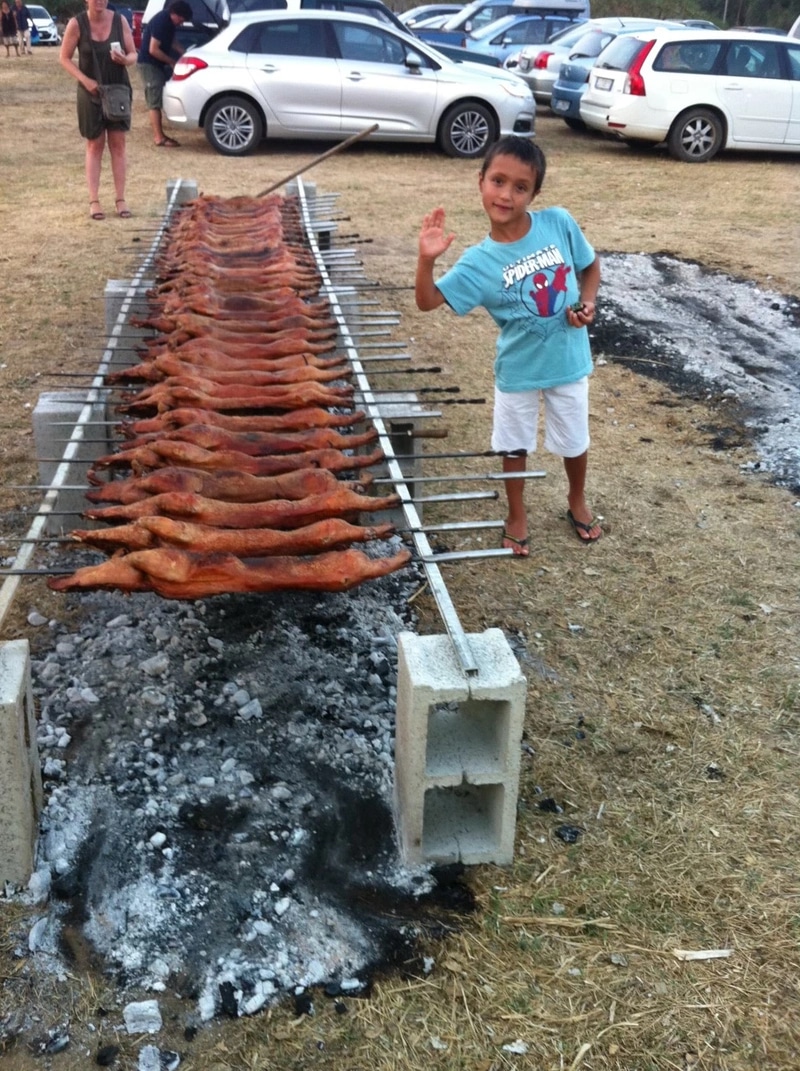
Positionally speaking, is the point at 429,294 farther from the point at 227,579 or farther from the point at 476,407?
the point at 476,407

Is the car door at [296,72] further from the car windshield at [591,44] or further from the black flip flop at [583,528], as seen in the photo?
the black flip flop at [583,528]

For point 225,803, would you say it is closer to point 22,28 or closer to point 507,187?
point 507,187

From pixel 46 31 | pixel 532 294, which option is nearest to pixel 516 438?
pixel 532 294

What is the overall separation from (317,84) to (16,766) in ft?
43.0

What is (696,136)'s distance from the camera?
14.3m

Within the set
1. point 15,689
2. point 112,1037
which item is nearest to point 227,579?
point 15,689

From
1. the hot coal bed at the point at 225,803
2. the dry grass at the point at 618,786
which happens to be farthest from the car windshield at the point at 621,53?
the hot coal bed at the point at 225,803

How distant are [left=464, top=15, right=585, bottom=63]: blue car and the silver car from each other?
694 centimetres

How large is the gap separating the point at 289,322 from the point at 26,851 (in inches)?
114

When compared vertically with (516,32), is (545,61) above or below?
below

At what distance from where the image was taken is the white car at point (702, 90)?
44.9ft

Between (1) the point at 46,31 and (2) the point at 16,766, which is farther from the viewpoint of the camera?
(1) the point at 46,31

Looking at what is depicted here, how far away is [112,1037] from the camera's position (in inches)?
90.7

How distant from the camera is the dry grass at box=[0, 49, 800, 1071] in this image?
2.32 meters
